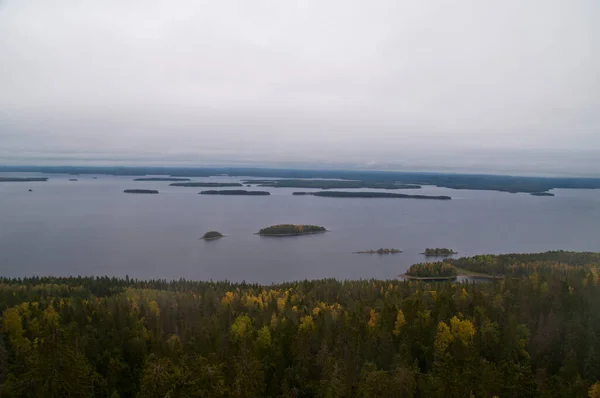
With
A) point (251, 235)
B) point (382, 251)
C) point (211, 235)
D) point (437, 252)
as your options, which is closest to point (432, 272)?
point (382, 251)

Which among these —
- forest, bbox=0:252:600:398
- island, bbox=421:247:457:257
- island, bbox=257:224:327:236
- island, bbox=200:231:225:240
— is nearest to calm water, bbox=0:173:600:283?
island, bbox=421:247:457:257

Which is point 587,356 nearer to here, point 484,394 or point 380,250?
point 484,394

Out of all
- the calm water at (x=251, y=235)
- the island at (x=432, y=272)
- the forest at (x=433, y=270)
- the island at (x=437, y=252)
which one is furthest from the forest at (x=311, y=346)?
the island at (x=437, y=252)

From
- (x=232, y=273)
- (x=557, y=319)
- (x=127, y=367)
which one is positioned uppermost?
(x=557, y=319)

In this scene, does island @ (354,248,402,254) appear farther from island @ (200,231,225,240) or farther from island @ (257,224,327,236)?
island @ (200,231,225,240)

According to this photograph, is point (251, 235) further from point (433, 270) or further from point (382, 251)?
point (433, 270)

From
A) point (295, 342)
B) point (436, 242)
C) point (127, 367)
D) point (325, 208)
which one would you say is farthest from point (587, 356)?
point (325, 208)
